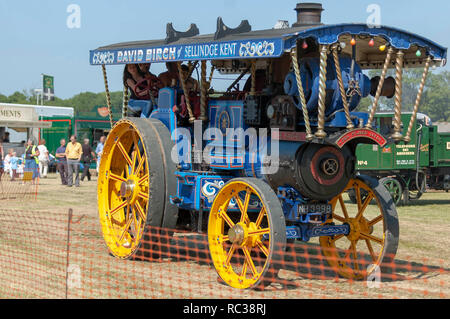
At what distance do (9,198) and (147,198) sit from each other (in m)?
9.81

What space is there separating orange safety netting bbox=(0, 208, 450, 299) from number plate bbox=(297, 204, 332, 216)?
1.79 ft

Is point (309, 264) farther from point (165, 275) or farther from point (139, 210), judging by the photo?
point (139, 210)

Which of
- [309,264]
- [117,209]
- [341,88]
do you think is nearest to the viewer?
[341,88]

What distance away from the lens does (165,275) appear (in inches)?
297

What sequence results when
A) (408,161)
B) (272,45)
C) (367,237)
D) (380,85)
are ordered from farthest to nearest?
1. (408,161)
2. (367,237)
3. (380,85)
4. (272,45)

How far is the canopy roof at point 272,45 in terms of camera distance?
6.50 m

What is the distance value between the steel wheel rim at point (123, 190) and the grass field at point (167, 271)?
289 millimetres

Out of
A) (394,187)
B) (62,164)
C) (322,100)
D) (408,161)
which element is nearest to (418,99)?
(322,100)

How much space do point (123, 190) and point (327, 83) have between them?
2.91 meters

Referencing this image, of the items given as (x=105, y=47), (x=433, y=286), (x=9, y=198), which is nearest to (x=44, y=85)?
(x=9, y=198)

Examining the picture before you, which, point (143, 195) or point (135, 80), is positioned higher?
point (135, 80)

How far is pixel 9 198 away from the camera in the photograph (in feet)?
56.0

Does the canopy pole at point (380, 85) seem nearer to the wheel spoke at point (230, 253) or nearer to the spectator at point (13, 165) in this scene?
the wheel spoke at point (230, 253)

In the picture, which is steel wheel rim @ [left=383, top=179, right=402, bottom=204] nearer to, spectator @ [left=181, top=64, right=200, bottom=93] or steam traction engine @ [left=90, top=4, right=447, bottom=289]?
steam traction engine @ [left=90, top=4, right=447, bottom=289]
